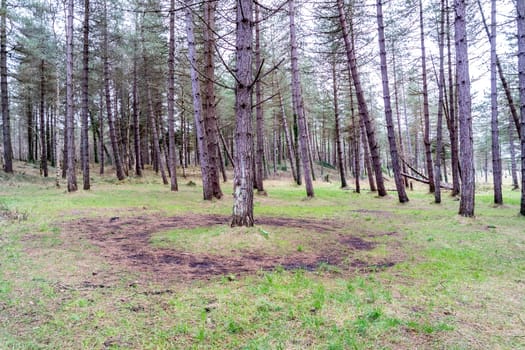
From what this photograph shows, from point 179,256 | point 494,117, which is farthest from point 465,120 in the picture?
point 179,256

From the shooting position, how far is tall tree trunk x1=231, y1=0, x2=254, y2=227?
18.5ft

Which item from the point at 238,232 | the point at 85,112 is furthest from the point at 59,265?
the point at 85,112

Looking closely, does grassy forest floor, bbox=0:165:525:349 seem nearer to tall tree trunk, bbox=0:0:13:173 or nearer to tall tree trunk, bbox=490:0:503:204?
tall tree trunk, bbox=490:0:503:204

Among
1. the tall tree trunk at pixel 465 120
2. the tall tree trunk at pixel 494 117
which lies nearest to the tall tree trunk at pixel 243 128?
the tall tree trunk at pixel 465 120

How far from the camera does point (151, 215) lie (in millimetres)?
8133

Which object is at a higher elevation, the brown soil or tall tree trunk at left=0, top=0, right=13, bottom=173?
tall tree trunk at left=0, top=0, right=13, bottom=173

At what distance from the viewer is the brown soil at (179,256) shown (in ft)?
13.7

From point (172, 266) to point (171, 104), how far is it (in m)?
12.7

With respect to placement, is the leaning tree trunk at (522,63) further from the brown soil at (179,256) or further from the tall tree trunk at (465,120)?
the brown soil at (179,256)

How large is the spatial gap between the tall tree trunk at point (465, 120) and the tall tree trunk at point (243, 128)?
5.83 m

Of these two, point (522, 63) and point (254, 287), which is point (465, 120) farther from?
point (254, 287)

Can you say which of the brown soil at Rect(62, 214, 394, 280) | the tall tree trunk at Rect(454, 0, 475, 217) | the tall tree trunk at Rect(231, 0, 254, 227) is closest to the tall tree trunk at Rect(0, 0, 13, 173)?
the brown soil at Rect(62, 214, 394, 280)

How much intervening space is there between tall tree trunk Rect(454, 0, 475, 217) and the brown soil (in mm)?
3782

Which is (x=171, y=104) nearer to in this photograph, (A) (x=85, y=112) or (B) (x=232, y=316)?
(A) (x=85, y=112)
